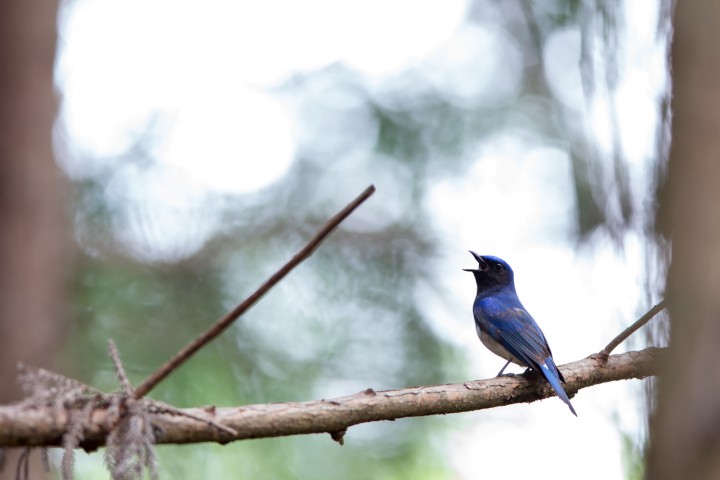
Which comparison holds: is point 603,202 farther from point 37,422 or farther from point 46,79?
point 46,79

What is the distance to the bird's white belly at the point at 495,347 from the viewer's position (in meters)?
5.47

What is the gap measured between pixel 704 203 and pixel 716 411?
411mm

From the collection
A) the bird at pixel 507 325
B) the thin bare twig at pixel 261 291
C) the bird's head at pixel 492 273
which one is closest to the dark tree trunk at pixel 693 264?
the thin bare twig at pixel 261 291

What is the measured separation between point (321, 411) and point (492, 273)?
405 centimetres

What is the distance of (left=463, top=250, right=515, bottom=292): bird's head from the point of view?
261 inches

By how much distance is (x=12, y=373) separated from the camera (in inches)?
187

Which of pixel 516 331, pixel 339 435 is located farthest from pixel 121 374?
pixel 516 331

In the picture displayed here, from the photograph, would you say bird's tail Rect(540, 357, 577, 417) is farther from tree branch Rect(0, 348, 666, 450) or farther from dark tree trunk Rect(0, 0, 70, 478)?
dark tree trunk Rect(0, 0, 70, 478)

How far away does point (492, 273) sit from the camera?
6.64 meters

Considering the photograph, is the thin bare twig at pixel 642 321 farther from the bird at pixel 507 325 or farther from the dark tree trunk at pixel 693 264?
the bird at pixel 507 325

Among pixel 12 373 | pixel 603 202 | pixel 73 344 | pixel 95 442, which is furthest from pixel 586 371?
pixel 73 344

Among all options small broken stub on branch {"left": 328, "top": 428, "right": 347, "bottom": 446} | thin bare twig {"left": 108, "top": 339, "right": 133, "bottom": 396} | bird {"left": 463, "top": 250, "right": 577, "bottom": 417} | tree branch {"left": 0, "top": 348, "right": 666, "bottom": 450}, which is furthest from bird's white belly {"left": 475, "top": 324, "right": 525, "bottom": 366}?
thin bare twig {"left": 108, "top": 339, "right": 133, "bottom": 396}

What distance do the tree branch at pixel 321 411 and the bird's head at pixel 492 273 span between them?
248cm

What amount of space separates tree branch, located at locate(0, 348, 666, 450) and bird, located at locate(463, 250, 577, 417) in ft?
1.11
